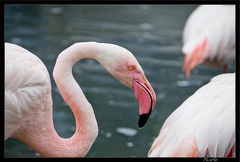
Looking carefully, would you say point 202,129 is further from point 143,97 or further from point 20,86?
point 20,86

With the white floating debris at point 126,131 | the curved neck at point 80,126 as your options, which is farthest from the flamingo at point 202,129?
the white floating debris at point 126,131

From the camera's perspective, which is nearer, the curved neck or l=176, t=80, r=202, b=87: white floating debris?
the curved neck

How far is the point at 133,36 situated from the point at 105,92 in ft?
9.25

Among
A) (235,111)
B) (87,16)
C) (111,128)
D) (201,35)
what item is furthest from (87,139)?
(87,16)

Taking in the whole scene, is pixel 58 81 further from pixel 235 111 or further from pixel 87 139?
pixel 235 111

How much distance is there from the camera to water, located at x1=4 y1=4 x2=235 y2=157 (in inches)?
198

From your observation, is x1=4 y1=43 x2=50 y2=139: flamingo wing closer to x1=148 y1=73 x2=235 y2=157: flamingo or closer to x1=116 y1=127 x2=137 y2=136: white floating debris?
x1=148 y1=73 x2=235 y2=157: flamingo

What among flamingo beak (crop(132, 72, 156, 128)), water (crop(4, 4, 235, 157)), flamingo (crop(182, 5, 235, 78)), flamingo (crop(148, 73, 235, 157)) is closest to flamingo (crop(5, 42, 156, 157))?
flamingo beak (crop(132, 72, 156, 128))

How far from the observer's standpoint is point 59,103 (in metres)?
5.84

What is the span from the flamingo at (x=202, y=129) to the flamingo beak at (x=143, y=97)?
137mm

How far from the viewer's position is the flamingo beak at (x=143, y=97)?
2.77m

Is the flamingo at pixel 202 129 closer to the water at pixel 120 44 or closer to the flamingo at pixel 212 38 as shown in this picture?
the water at pixel 120 44

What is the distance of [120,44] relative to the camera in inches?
312

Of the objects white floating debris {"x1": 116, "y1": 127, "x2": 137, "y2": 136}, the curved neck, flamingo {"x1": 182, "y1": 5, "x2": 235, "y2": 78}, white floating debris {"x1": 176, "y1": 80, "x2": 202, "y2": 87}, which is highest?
the curved neck
